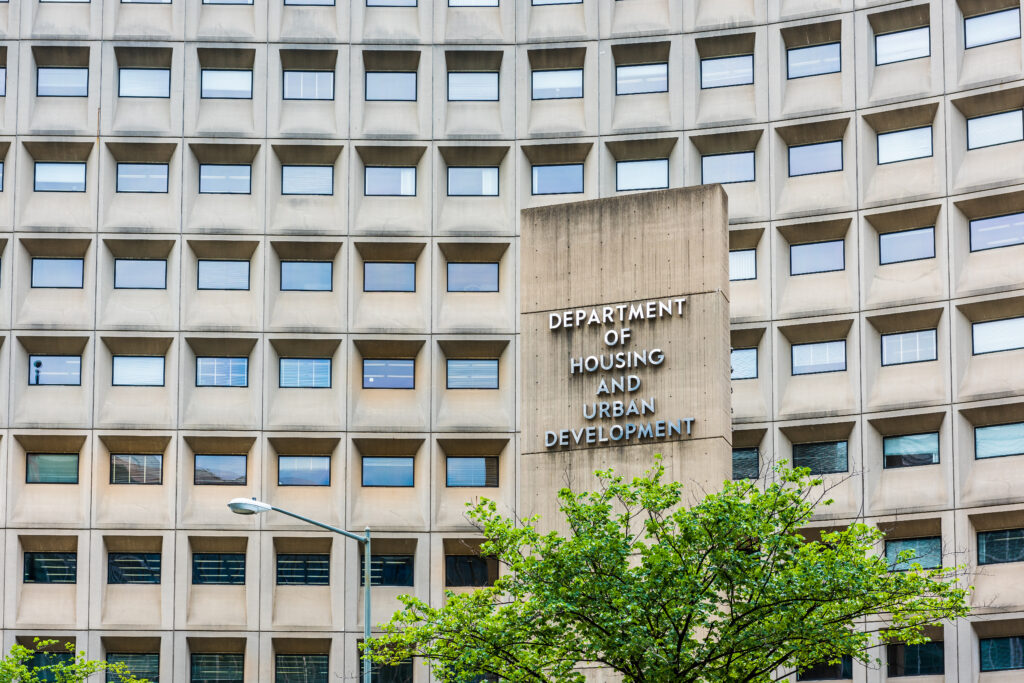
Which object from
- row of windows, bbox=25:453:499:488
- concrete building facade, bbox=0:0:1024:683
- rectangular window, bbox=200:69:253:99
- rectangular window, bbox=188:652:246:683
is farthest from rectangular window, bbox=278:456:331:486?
rectangular window, bbox=200:69:253:99

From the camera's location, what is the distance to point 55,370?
52.6 metres

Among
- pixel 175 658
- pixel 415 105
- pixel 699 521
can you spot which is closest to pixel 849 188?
pixel 415 105

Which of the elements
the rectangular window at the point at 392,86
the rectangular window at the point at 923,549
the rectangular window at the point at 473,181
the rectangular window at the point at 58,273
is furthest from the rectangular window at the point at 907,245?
the rectangular window at the point at 58,273

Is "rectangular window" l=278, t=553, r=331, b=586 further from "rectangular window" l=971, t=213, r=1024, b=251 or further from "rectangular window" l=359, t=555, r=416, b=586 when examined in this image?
"rectangular window" l=971, t=213, r=1024, b=251

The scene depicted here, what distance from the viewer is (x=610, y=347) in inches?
1540

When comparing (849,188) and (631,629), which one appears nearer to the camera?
(631,629)

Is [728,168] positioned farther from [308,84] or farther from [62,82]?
[62,82]

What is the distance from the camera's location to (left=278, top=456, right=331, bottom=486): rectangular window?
5200cm

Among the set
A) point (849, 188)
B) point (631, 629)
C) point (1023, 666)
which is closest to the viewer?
point (631, 629)

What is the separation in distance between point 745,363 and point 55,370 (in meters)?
22.6

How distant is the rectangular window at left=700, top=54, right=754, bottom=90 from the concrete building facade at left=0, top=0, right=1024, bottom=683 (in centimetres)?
8

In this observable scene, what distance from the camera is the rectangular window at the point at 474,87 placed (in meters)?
53.7

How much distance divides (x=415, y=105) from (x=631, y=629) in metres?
27.7

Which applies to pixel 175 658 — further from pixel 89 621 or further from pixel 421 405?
pixel 421 405
